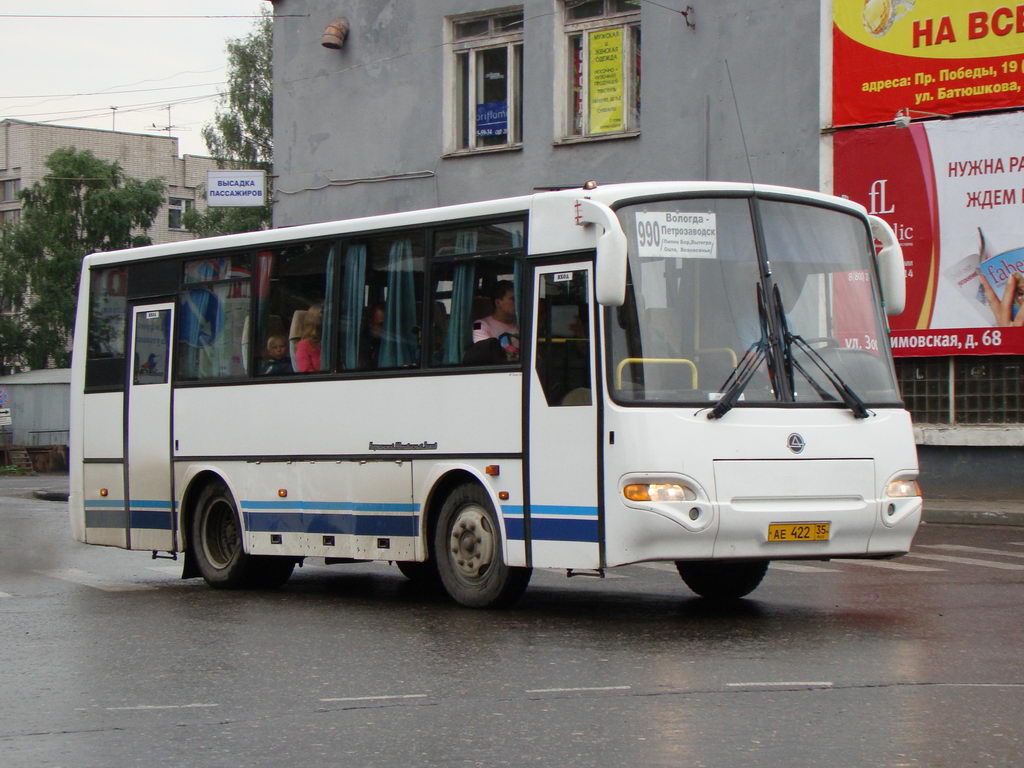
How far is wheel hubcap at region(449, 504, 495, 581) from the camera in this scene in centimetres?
1129

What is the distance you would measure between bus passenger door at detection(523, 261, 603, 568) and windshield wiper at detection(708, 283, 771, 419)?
762 millimetres

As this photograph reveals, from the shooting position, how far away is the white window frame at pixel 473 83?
28.0 m

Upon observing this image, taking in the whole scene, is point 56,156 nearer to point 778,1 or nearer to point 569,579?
point 778,1

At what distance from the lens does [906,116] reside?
23406 mm

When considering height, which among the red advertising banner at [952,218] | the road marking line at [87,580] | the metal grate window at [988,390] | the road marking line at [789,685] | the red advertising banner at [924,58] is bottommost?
the road marking line at [87,580]

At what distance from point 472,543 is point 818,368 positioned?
253cm

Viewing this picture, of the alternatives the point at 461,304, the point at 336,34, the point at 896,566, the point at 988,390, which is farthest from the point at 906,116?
the point at 461,304

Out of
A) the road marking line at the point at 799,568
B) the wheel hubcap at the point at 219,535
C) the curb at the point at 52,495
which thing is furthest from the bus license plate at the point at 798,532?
the curb at the point at 52,495

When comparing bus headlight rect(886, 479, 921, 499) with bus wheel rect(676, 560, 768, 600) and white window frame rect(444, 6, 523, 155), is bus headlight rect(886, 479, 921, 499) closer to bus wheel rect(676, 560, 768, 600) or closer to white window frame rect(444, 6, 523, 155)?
bus wheel rect(676, 560, 768, 600)

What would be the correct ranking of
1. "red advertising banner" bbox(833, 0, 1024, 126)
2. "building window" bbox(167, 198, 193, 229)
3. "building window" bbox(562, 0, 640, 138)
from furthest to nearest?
"building window" bbox(167, 198, 193, 229), "building window" bbox(562, 0, 640, 138), "red advertising banner" bbox(833, 0, 1024, 126)

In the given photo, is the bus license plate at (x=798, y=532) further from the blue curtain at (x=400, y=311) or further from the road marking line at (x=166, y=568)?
the road marking line at (x=166, y=568)

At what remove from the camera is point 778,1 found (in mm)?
24859

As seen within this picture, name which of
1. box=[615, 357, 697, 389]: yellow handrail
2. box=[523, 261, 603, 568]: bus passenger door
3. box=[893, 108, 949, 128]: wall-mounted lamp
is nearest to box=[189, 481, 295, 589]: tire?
box=[523, 261, 603, 568]: bus passenger door

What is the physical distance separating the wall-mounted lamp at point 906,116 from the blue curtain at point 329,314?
1269cm
